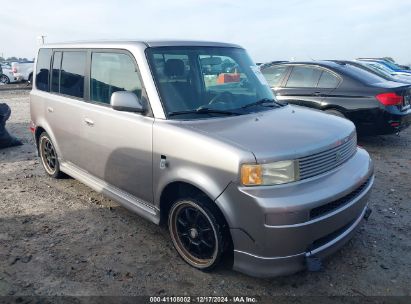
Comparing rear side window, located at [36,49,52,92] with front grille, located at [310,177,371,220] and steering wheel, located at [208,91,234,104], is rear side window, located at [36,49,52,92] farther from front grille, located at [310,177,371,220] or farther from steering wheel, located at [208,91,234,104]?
front grille, located at [310,177,371,220]

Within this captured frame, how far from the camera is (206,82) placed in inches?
149

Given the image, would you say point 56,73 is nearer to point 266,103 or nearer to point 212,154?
point 266,103

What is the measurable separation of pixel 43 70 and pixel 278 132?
3808 mm

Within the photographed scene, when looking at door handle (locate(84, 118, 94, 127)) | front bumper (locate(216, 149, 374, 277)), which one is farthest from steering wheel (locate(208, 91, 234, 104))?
door handle (locate(84, 118, 94, 127))

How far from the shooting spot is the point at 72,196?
16.1 feet

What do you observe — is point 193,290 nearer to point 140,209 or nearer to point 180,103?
point 140,209

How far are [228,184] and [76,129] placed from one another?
2439 millimetres

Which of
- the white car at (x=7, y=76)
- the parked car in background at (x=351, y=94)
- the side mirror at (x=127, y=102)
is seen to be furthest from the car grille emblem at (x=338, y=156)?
the white car at (x=7, y=76)

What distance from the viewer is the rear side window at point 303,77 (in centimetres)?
748

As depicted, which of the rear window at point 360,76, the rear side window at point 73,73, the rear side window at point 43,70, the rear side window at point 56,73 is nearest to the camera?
the rear side window at point 73,73

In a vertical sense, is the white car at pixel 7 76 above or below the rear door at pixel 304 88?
above

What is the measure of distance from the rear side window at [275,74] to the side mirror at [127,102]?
522 centimetres

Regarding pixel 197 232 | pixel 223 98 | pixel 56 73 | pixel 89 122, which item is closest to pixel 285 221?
pixel 197 232

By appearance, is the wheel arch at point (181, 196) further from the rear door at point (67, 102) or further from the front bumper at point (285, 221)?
the rear door at point (67, 102)
